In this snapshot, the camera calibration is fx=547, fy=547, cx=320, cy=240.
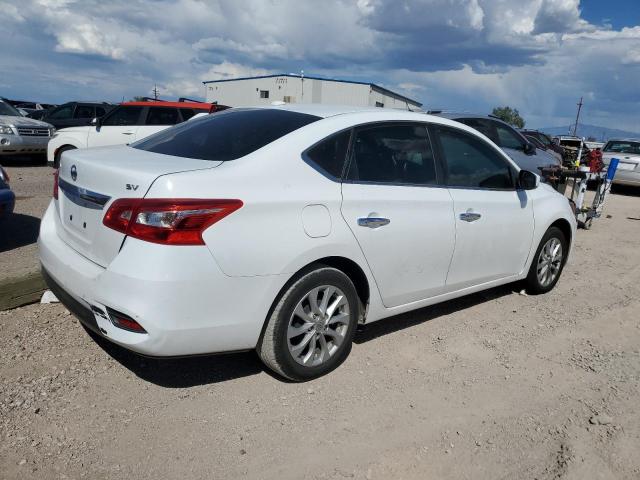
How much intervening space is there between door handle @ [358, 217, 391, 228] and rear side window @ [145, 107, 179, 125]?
930cm

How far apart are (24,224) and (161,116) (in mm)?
5407

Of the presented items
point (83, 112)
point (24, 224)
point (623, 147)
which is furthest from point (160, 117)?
point (623, 147)

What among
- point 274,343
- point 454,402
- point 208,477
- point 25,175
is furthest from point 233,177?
point 25,175

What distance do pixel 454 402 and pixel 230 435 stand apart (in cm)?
137

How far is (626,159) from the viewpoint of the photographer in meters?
16.6

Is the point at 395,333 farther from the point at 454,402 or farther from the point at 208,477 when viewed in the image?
the point at 208,477

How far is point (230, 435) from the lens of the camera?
2859 mm

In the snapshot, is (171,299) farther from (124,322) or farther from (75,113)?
(75,113)

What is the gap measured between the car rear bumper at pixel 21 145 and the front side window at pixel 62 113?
385cm

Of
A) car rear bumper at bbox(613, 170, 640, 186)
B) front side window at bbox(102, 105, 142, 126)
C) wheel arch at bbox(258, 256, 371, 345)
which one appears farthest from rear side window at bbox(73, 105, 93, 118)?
car rear bumper at bbox(613, 170, 640, 186)

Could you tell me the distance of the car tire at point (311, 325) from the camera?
312cm

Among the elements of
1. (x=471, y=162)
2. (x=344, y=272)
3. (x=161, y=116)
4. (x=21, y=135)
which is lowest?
(x=21, y=135)

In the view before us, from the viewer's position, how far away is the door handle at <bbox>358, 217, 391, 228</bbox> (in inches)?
134

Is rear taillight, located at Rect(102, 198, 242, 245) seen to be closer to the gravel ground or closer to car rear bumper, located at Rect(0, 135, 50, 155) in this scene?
the gravel ground
